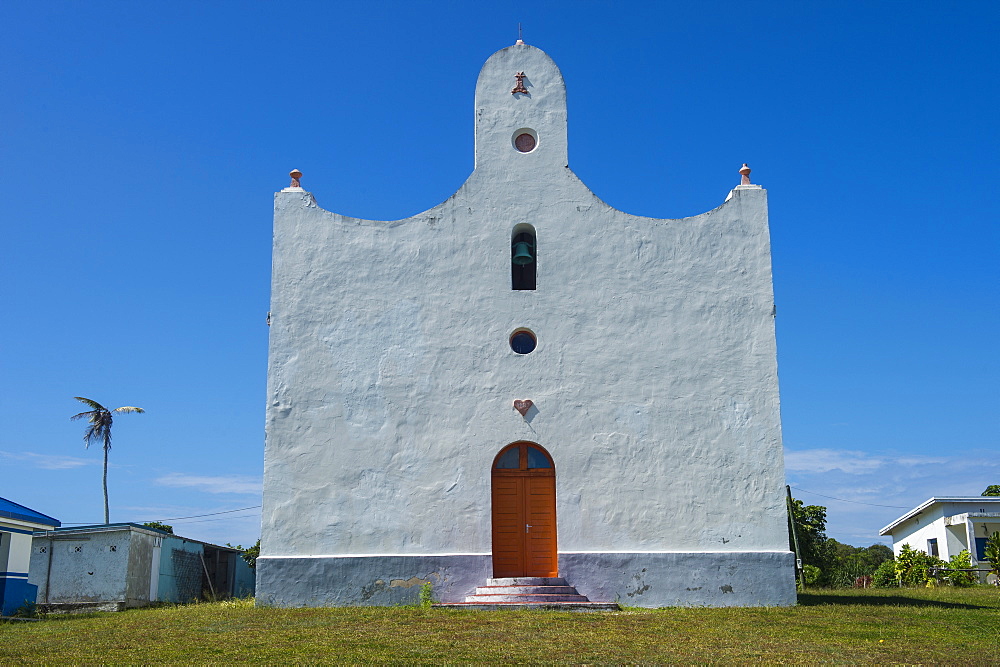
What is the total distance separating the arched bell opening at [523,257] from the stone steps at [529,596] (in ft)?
18.6

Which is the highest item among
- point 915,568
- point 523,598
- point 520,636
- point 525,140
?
point 525,140

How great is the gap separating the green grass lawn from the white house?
1711cm

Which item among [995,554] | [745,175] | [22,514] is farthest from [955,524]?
[22,514]

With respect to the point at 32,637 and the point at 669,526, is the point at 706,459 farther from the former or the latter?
the point at 32,637

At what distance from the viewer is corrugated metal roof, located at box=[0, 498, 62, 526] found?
742 inches

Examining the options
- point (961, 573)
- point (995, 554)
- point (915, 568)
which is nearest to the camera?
point (995, 554)

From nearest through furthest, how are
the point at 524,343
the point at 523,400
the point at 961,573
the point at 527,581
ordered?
the point at 527,581 < the point at 523,400 < the point at 524,343 < the point at 961,573

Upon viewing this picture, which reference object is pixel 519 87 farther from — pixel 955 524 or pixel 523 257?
pixel 955 524

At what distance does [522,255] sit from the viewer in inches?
722

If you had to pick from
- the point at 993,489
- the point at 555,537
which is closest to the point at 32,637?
the point at 555,537

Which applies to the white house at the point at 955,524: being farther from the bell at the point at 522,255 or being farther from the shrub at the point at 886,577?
the bell at the point at 522,255

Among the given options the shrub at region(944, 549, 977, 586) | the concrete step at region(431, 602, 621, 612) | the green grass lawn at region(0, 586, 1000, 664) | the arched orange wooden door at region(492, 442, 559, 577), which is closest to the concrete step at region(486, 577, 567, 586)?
the arched orange wooden door at region(492, 442, 559, 577)

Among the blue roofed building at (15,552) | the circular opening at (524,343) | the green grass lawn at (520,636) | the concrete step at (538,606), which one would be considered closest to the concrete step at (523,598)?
the concrete step at (538,606)

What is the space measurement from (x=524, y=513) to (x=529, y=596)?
1.89 meters
